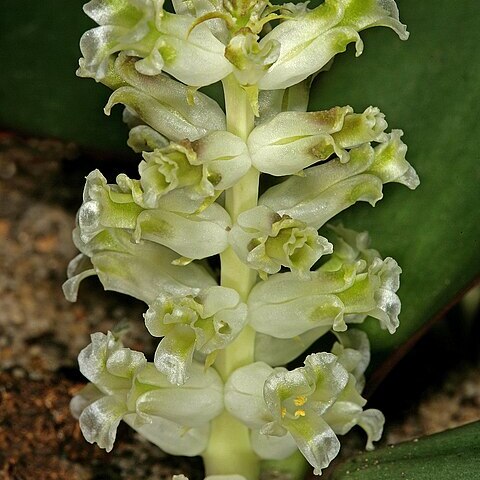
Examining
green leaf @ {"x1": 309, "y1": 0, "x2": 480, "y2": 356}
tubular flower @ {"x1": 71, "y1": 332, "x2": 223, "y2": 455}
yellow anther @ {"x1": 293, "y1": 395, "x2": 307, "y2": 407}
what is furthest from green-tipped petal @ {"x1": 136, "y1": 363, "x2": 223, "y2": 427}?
green leaf @ {"x1": 309, "y1": 0, "x2": 480, "y2": 356}

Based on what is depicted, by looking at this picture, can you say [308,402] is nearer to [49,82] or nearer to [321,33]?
[321,33]

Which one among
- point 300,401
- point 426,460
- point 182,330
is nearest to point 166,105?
point 182,330

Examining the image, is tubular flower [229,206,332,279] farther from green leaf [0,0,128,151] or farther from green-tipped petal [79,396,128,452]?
green leaf [0,0,128,151]

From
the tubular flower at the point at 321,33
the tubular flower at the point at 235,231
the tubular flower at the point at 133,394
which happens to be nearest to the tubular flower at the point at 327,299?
the tubular flower at the point at 235,231

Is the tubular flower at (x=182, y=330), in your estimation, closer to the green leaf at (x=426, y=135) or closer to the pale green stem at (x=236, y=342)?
the pale green stem at (x=236, y=342)

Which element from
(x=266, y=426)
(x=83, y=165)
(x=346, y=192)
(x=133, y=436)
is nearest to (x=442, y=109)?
(x=346, y=192)
